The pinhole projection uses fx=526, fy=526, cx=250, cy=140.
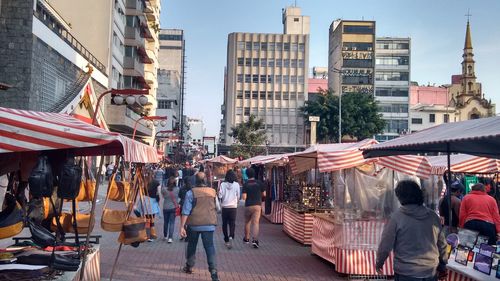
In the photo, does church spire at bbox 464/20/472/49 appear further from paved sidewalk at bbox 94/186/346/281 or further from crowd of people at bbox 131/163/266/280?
crowd of people at bbox 131/163/266/280

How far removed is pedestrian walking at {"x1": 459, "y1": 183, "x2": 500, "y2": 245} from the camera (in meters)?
8.46

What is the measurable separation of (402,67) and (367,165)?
260 ft

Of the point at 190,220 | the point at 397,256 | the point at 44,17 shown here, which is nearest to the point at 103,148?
the point at 190,220

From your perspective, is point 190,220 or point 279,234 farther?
point 279,234

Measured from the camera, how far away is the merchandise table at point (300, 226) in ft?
44.1

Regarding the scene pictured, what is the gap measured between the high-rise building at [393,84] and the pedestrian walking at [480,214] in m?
77.8

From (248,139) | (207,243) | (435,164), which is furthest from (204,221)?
(248,139)

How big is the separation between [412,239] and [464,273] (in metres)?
1.40

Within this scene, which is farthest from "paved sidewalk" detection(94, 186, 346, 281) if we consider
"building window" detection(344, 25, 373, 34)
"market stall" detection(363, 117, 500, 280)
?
"building window" detection(344, 25, 373, 34)

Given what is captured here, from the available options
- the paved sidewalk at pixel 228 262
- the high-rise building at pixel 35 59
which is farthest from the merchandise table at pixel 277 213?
the high-rise building at pixel 35 59

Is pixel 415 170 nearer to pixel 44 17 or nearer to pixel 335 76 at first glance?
pixel 44 17

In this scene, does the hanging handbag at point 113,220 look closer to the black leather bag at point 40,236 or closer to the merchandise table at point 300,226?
the black leather bag at point 40,236

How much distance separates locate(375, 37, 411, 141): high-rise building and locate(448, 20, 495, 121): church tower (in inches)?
361

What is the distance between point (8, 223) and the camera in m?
5.21
